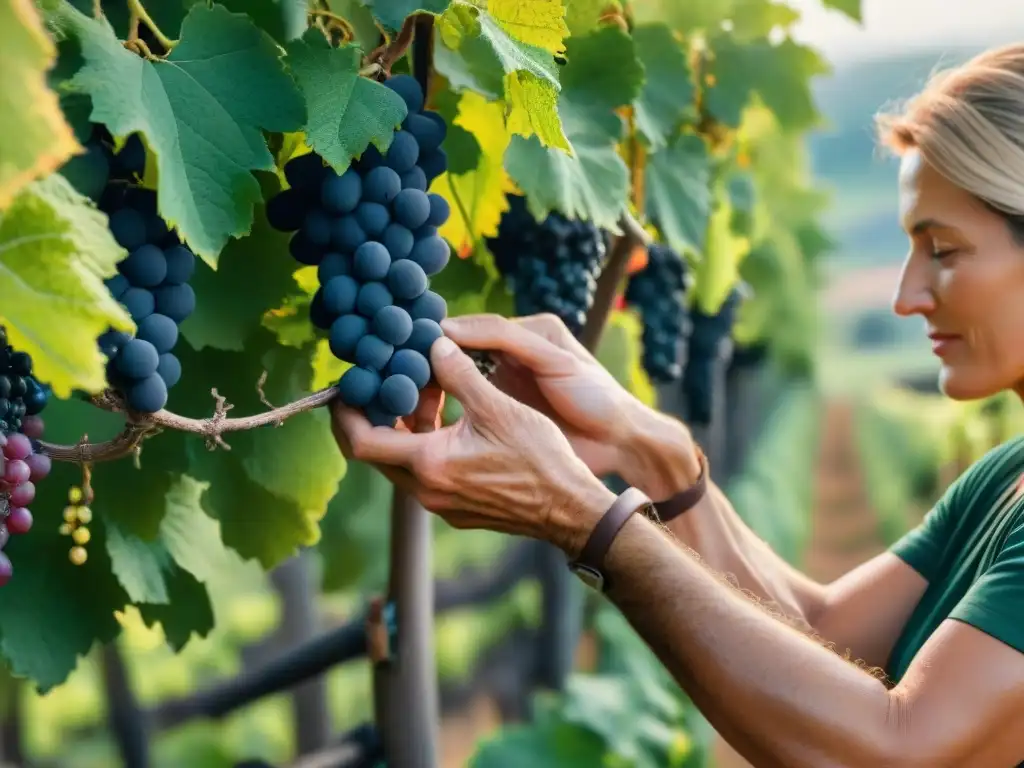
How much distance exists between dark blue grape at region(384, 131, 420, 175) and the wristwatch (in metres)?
0.46

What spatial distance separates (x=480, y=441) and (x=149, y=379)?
0.40 metres

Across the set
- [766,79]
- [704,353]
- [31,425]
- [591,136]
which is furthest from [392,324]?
[704,353]

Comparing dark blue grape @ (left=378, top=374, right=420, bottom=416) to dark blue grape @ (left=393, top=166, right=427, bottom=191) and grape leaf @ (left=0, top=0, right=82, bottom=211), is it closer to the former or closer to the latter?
dark blue grape @ (left=393, top=166, right=427, bottom=191)

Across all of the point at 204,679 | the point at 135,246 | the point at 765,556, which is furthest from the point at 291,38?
the point at 204,679

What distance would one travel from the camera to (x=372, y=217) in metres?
1.12

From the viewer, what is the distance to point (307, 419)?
1.49m

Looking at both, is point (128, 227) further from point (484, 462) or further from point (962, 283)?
point (962, 283)

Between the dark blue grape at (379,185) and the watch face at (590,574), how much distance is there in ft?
1.65

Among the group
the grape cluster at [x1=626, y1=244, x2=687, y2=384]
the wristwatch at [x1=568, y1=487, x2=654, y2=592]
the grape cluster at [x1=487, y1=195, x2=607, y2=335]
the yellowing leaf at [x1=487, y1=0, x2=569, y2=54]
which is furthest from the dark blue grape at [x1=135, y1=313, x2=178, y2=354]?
the grape cluster at [x1=626, y1=244, x2=687, y2=384]

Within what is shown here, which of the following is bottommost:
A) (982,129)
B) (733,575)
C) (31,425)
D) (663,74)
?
(733,575)

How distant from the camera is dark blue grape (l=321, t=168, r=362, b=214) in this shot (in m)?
1.11

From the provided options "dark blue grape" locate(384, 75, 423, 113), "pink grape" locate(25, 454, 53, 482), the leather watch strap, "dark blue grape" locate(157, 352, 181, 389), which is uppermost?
"dark blue grape" locate(384, 75, 423, 113)

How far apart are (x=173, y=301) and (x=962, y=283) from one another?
105 cm

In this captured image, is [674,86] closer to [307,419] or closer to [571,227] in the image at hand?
[571,227]
